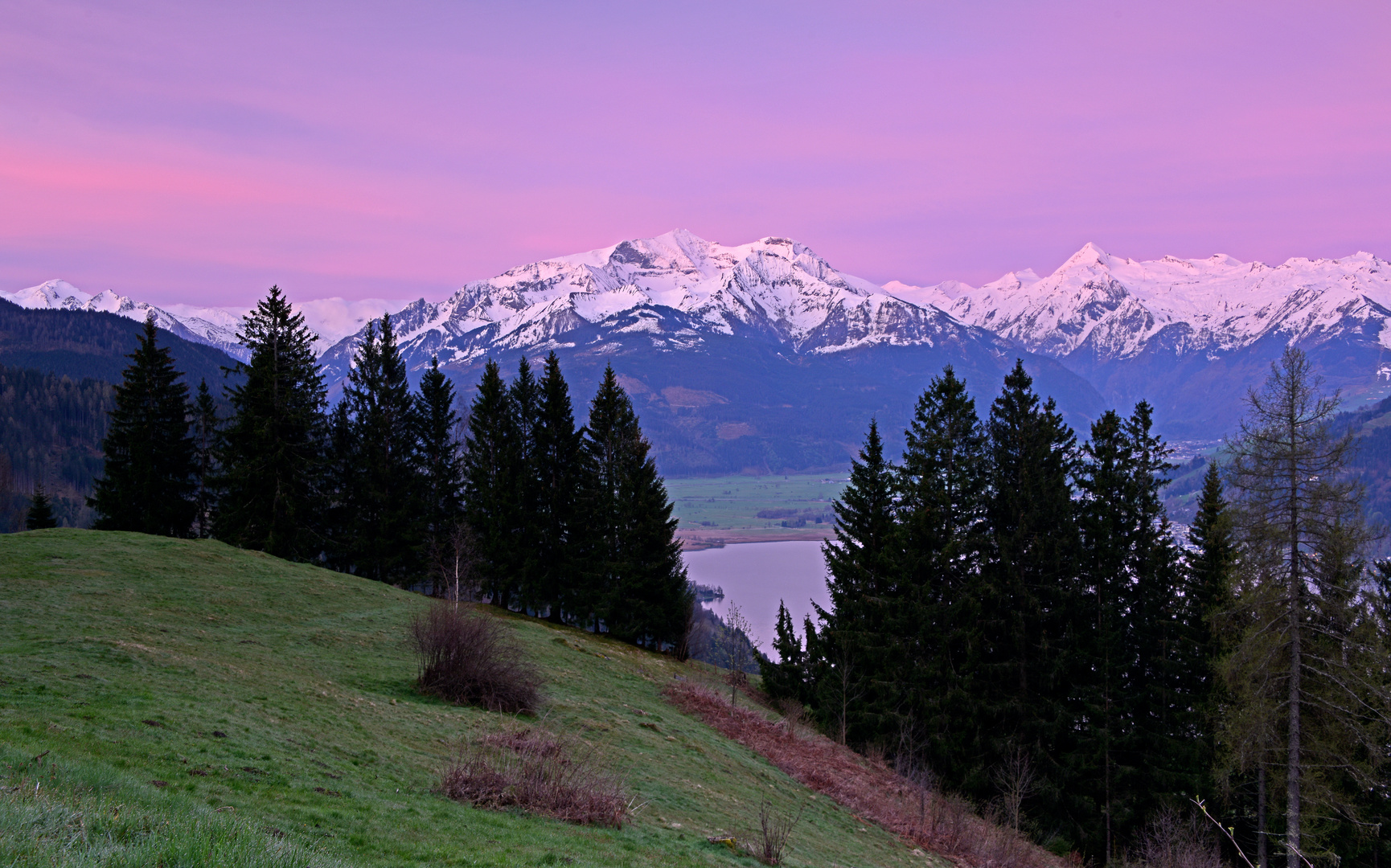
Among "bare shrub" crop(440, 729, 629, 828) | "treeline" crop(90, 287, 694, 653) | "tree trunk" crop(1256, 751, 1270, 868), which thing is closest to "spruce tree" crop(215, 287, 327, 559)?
"treeline" crop(90, 287, 694, 653)

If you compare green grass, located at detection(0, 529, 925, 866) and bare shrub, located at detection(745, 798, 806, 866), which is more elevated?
green grass, located at detection(0, 529, 925, 866)

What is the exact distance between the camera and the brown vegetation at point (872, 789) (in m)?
22.5

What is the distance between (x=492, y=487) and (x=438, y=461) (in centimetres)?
734

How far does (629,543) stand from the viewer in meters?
48.2

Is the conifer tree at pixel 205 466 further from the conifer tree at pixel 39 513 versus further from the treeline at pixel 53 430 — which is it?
the treeline at pixel 53 430

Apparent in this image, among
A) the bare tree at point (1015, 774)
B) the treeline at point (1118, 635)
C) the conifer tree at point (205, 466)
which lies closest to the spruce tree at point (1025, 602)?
the treeline at point (1118, 635)

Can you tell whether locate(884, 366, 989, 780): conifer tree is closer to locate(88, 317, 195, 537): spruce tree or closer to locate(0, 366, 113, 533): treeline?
locate(88, 317, 195, 537): spruce tree

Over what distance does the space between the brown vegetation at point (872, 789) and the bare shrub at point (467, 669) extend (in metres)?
9.74

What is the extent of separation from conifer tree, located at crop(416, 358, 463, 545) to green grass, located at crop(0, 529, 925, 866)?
20.3 metres

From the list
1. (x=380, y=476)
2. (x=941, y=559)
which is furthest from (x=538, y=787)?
(x=380, y=476)

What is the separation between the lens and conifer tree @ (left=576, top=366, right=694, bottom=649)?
46438 millimetres

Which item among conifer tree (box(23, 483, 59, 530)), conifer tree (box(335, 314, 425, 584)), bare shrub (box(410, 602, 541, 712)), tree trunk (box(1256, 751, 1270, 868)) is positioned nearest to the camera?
bare shrub (box(410, 602, 541, 712))

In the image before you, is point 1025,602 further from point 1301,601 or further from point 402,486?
point 402,486

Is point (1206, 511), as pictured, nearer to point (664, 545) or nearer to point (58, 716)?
point (664, 545)
